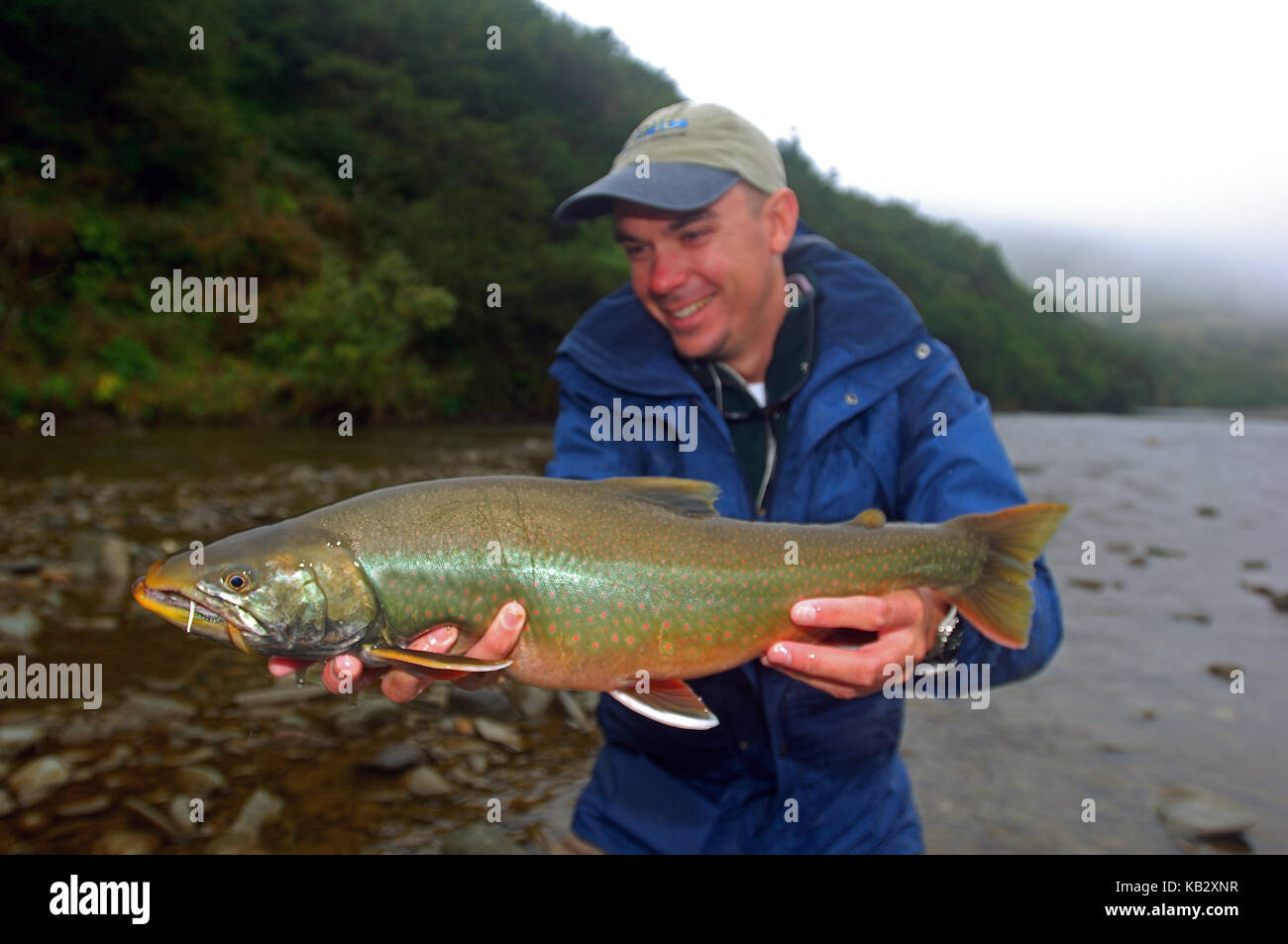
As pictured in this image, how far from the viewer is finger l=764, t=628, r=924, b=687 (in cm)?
212

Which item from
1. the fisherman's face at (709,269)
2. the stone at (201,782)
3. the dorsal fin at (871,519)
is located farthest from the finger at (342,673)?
the stone at (201,782)

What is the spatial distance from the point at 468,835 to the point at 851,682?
177cm

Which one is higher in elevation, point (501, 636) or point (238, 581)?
point (238, 581)

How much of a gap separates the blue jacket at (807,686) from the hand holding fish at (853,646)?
0.47m

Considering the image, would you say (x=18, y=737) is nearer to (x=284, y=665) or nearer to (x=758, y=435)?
(x=284, y=665)

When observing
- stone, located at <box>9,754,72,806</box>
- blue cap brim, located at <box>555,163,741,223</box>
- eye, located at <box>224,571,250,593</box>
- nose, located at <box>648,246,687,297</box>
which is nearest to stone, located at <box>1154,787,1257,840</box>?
nose, located at <box>648,246,687,297</box>

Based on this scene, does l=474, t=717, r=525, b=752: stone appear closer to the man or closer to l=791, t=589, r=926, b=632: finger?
the man

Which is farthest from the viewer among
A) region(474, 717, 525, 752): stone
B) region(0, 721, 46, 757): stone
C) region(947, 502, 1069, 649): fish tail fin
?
region(474, 717, 525, 752): stone

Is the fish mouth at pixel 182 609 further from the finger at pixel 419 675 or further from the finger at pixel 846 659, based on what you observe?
the finger at pixel 846 659

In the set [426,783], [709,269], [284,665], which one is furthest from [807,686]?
[426,783]

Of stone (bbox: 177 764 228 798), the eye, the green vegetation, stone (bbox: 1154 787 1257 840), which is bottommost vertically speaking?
stone (bbox: 1154 787 1257 840)

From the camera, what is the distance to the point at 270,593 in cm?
199

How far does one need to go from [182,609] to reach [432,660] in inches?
24.9
